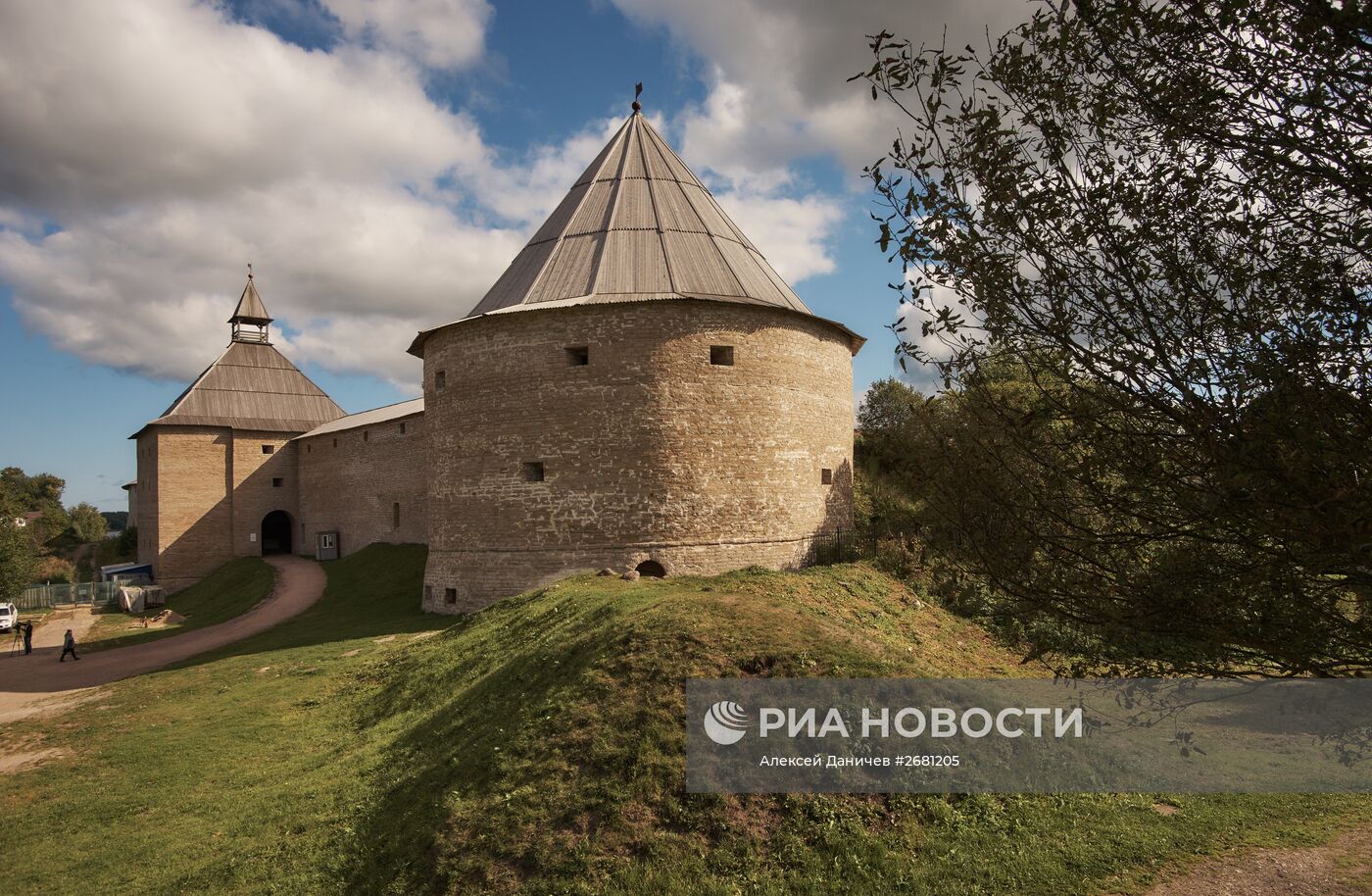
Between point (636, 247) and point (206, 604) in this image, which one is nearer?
point (636, 247)

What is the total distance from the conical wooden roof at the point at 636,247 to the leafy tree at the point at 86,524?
63.3 metres

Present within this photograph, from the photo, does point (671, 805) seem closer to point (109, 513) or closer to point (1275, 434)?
point (1275, 434)

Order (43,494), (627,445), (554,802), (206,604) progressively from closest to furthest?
(554,802)
(627,445)
(206,604)
(43,494)

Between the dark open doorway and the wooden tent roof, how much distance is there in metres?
24.7

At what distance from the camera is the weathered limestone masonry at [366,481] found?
80.0 ft

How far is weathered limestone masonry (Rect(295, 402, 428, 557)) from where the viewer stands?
24375 millimetres

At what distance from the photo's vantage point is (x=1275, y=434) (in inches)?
120

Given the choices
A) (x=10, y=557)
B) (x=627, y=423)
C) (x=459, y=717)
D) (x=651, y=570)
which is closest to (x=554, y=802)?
(x=459, y=717)

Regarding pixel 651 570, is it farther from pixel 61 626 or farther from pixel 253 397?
pixel 253 397

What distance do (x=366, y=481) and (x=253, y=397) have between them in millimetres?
10851

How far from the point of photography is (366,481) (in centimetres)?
2692

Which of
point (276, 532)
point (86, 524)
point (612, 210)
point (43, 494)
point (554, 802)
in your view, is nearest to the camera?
point (554, 802)

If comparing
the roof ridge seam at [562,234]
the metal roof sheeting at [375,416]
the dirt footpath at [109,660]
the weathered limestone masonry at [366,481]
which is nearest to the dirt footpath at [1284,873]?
the roof ridge seam at [562,234]

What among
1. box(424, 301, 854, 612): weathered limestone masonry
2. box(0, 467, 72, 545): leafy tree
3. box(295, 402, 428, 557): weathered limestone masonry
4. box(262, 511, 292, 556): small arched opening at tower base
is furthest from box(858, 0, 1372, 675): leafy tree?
box(0, 467, 72, 545): leafy tree
